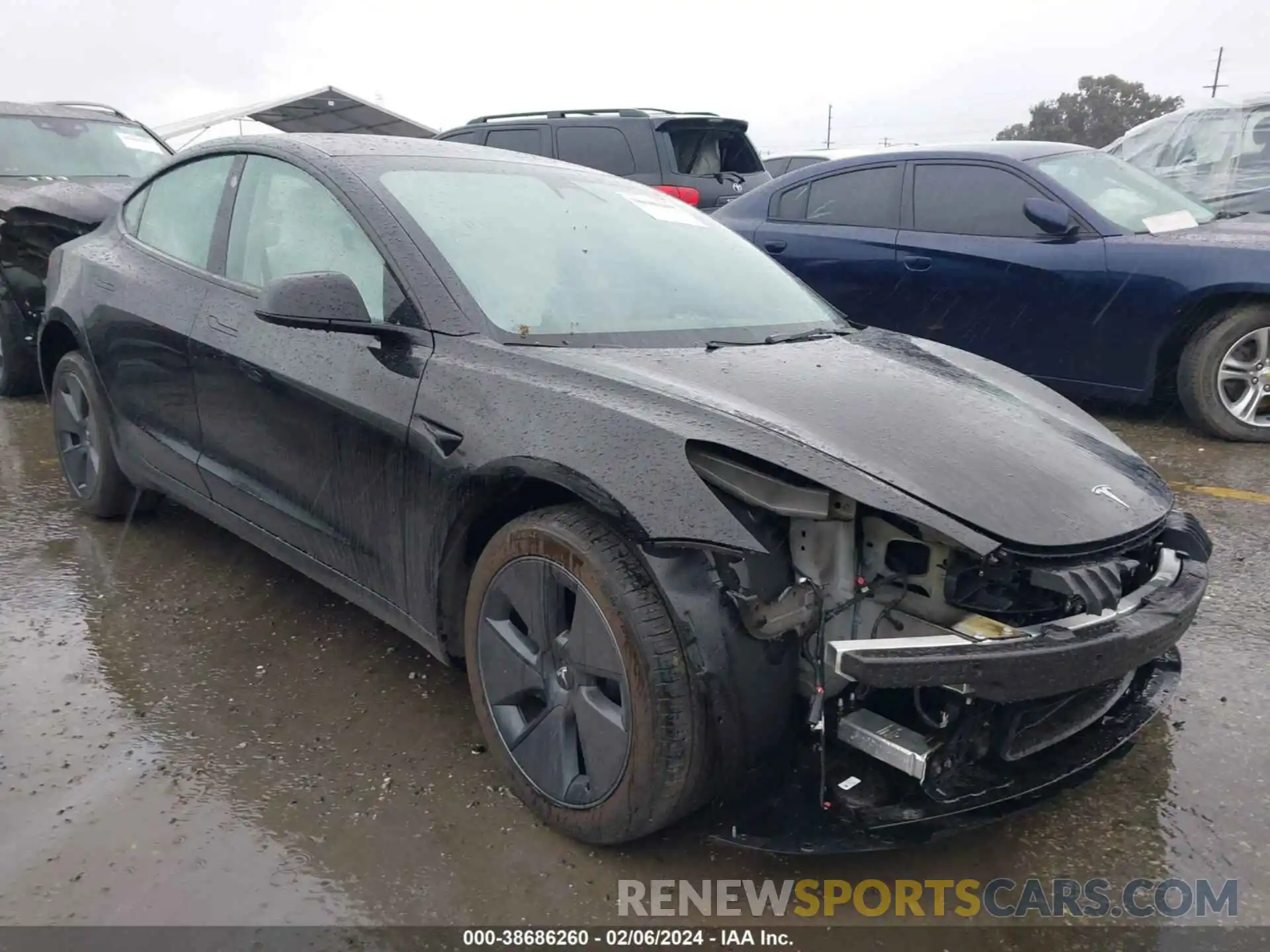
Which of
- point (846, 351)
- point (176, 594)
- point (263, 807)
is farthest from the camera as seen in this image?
point (176, 594)

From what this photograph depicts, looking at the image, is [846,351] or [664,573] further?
[846,351]

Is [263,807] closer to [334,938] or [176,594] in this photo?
[334,938]

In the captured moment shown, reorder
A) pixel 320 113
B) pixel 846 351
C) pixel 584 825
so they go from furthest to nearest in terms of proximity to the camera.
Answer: pixel 320 113
pixel 846 351
pixel 584 825

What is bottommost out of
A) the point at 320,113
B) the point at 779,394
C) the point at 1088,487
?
the point at 1088,487

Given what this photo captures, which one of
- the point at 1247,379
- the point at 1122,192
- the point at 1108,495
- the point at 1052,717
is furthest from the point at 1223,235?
the point at 1052,717

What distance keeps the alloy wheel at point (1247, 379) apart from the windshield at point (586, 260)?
2910 millimetres

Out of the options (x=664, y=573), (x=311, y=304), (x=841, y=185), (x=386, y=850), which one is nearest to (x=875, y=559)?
(x=664, y=573)

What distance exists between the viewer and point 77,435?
408 cm

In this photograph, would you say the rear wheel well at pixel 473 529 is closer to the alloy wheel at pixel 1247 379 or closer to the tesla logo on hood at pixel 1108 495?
the tesla logo on hood at pixel 1108 495

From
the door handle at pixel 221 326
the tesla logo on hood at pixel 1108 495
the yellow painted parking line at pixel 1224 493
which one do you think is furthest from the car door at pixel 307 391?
the yellow painted parking line at pixel 1224 493

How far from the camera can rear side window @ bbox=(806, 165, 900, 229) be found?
5863 millimetres

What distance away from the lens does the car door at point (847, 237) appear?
5.81 metres

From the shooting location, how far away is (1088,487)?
2076 millimetres

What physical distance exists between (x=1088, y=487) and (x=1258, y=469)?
124 inches
